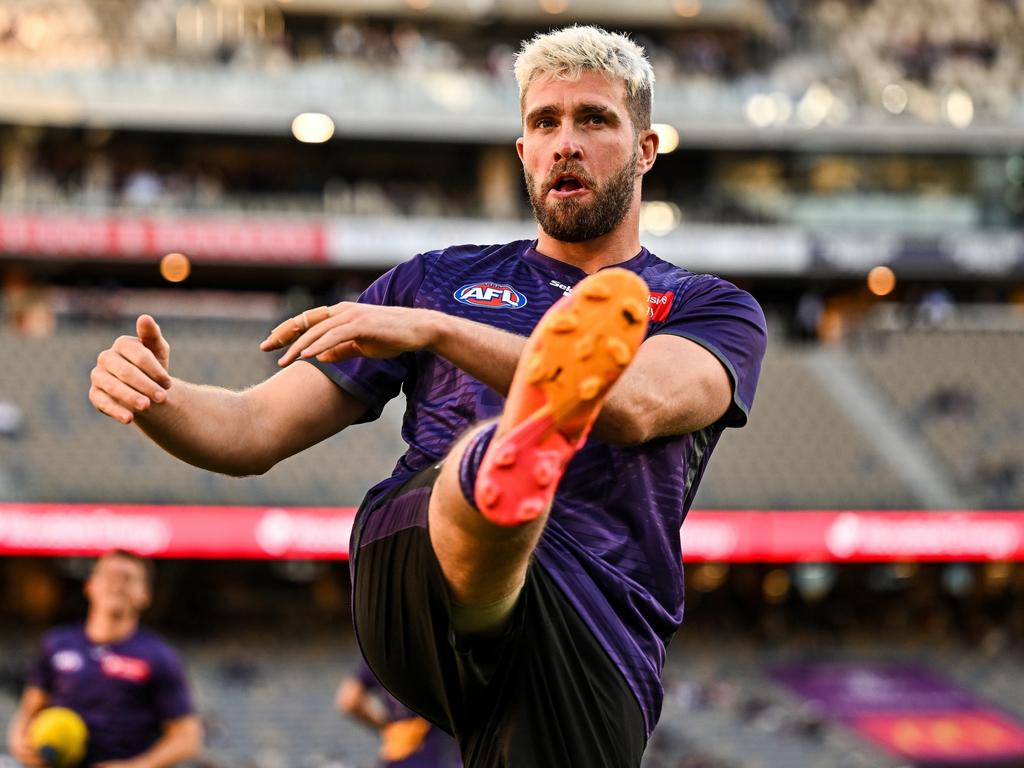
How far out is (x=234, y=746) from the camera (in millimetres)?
16953

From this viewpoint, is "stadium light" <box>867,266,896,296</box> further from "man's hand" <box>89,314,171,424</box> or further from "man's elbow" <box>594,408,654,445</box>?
"man's hand" <box>89,314,171,424</box>

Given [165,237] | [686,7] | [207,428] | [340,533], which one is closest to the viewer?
[207,428]

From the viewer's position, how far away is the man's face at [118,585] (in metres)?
6.50

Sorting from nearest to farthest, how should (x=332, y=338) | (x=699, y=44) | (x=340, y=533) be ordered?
(x=332, y=338)
(x=340, y=533)
(x=699, y=44)

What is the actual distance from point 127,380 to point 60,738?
12.6 feet

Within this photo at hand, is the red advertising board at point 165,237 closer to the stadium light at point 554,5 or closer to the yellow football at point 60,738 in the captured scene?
the stadium light at point 554,5

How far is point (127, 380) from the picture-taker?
115 inches

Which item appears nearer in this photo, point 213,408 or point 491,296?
point 213,408

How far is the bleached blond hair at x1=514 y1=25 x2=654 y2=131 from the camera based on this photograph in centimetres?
330

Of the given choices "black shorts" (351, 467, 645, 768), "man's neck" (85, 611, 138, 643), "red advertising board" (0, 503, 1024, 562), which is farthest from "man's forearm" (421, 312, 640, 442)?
"red advertising board" (0, 503, 1024, 562)

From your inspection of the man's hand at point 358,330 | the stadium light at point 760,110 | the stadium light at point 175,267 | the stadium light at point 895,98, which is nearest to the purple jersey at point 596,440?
the man's hand at point 358,330

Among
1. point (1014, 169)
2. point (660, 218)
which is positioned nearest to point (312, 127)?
point (660, 218)

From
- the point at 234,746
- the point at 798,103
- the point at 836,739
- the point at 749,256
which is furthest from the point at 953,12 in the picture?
the point at 234,746

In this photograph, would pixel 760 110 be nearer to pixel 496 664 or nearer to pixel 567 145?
pixel 567 145
